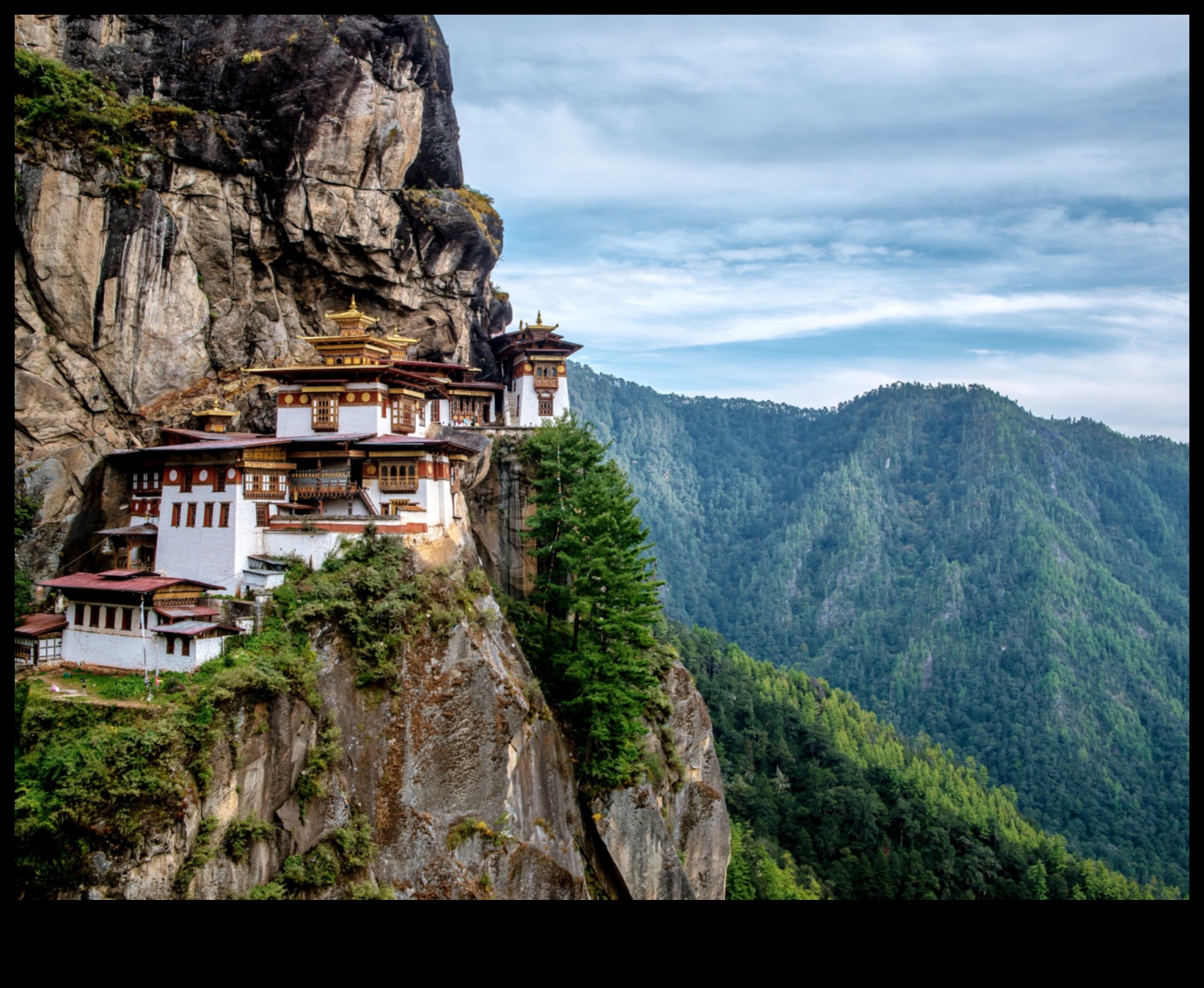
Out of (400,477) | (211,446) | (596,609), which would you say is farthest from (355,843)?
(211,446)

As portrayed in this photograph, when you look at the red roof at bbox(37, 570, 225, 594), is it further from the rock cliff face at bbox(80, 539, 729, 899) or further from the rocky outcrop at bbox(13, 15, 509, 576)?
the rocky outcrop at bbox(13, 15, 509, 576)

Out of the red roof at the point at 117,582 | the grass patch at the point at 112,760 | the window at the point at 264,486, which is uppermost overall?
the window at the point at 264,486

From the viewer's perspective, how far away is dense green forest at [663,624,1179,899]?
57.2 meters

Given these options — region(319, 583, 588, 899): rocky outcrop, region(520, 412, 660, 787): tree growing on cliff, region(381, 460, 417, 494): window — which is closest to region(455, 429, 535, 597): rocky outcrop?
region(520, 412, 660, 787): tree growing on cliff

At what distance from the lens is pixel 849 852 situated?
200 feet

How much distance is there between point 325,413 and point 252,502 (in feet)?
18.3

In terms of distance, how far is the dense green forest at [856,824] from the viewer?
57188 millimetres

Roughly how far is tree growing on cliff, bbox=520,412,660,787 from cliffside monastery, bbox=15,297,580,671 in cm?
439

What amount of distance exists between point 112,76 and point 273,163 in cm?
676

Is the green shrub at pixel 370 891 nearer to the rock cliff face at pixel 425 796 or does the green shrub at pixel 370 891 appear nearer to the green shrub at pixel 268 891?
the rock cliff face at pixel 425 796

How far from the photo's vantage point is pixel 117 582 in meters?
23.9

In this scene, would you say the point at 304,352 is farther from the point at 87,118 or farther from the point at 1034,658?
the point at 1034,658

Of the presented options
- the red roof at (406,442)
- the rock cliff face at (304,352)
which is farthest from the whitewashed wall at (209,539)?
the red roof at (406,442)

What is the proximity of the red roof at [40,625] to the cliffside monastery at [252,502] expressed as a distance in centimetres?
5
